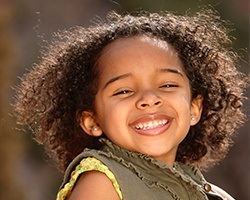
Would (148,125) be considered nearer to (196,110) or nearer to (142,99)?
(142,99)

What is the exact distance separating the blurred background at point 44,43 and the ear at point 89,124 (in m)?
2.68

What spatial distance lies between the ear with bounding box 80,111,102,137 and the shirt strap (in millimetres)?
254

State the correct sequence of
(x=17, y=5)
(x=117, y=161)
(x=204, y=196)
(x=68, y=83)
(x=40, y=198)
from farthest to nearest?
(x=17, y=5), (x=40, y=198), (x=68, y=83), (x=204, y=196), (x=117, y=161)

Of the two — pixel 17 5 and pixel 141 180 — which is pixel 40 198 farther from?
pixel 141 180

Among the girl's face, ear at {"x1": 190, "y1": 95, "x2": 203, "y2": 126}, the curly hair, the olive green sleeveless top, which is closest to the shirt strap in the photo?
the olive green sleeveless top

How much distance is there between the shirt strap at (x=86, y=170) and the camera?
2.73 metres

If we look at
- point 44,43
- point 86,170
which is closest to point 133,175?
point 86,170

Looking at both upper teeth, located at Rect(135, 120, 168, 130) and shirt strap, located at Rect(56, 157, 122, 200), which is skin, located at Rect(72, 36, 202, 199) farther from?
shirt strap, located at Rect(56, 157, 122, 200)

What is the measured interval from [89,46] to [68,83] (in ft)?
0.55

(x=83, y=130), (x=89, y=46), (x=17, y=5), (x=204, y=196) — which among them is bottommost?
(x=204, y=196)

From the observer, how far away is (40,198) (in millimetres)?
7691

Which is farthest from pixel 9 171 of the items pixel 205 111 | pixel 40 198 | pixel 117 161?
pixel 117 161

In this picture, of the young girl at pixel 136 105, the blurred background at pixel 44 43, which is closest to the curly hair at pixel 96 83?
the young girl at pixel 136 105

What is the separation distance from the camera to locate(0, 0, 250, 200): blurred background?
598cm
